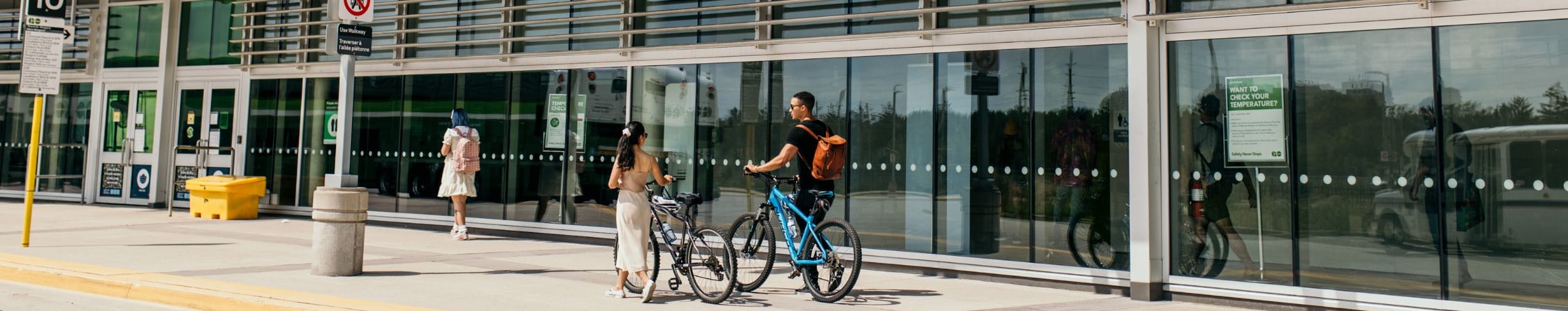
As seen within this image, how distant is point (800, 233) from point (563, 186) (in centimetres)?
595

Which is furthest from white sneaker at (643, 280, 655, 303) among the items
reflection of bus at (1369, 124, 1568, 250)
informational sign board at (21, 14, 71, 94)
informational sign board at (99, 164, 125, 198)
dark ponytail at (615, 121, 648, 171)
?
informational sign board at (99, 164, 125, 198)

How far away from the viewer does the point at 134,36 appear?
18.3 m

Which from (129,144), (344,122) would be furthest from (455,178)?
(129,144)

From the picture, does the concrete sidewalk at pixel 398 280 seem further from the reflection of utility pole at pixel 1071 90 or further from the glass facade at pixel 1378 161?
the reflection of utility pole at pixel 1071 90

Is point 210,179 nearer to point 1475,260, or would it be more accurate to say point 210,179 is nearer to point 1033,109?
point 1033,109

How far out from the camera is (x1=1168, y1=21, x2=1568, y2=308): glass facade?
7617mm

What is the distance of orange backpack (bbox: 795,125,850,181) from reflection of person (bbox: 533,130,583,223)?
18.2 feet

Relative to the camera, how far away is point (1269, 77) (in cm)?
863

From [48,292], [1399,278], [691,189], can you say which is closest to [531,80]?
[691,189]

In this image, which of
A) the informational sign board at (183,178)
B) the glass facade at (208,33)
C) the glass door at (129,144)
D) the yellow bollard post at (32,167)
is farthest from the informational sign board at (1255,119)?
the glass door at (129,144)

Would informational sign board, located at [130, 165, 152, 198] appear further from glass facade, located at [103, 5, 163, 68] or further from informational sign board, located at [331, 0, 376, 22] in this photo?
informational sign board, located at [331, 0, 376, 22]

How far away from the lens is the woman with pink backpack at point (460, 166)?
13.2m

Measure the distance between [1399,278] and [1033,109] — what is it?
3175 mm

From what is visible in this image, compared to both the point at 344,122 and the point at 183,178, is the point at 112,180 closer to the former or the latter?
the point at 183,178
